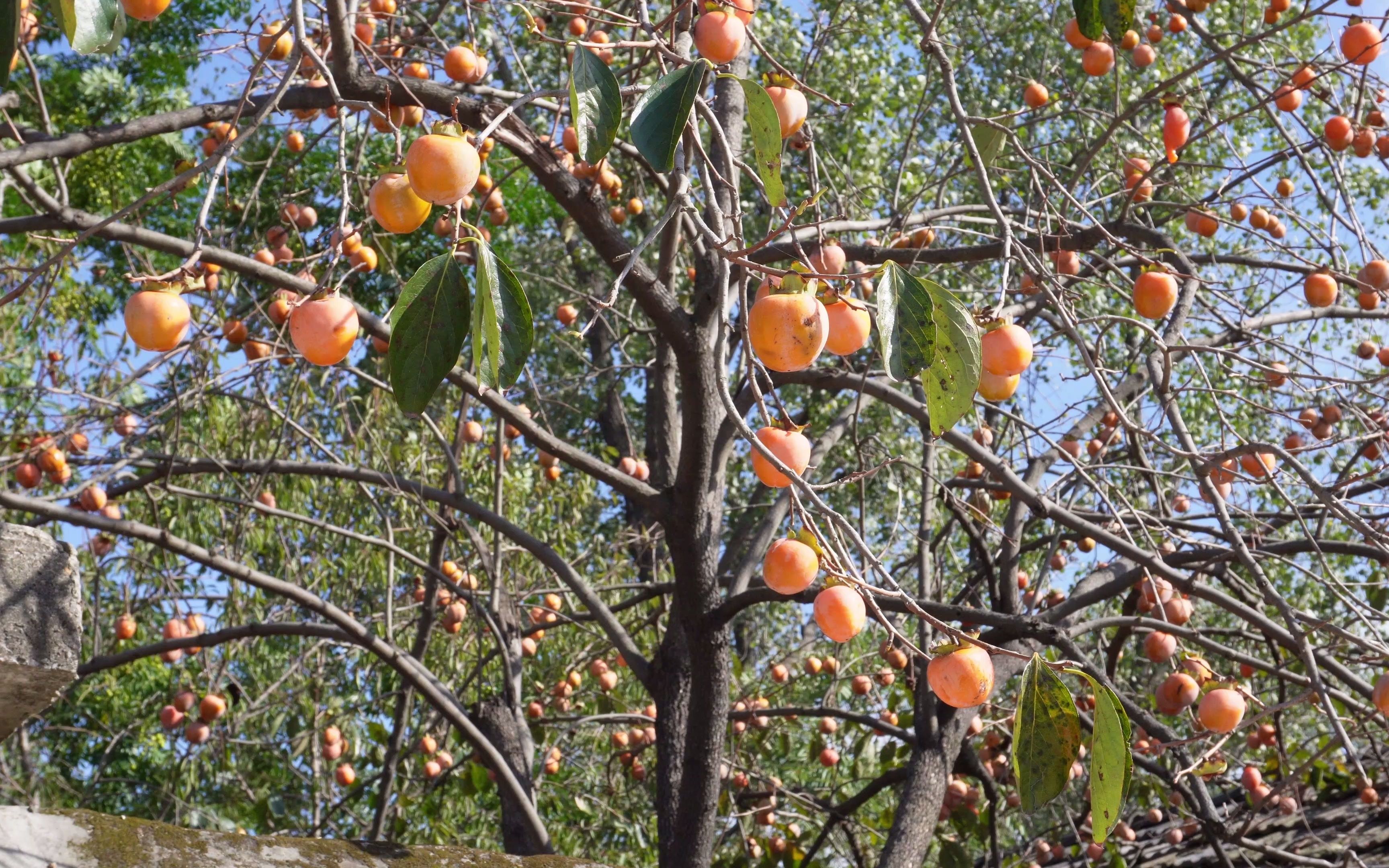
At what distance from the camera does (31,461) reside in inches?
139

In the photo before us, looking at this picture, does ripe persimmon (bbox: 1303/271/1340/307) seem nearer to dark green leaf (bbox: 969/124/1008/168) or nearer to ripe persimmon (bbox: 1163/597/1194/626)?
ripe persimmon (bbox: 1163/597/1194/626)

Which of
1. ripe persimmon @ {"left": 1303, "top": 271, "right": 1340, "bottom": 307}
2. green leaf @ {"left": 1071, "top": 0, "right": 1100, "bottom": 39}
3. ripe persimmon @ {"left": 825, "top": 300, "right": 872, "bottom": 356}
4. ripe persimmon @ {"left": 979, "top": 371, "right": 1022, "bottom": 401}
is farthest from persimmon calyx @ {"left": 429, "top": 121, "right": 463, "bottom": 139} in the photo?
ripe persimmon @ {"left": 1303, "top": 271, "right": 1340, "bottom": 307}

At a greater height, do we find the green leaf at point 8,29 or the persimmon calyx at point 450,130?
the persimmon calyx at point 450,130

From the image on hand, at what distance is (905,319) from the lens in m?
1.11

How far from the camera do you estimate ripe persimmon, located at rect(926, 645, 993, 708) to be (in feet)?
3.70

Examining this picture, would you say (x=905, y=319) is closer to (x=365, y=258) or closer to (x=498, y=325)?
(x=498, y=325)

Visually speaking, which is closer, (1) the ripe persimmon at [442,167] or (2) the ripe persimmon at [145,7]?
(1) the ripe persimmon at [442,167]

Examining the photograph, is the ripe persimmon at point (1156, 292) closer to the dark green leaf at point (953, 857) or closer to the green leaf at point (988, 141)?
the green leaf at point (988, 141)

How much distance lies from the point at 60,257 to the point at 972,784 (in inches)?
174

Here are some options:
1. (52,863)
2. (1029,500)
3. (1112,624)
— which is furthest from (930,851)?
(52,863)

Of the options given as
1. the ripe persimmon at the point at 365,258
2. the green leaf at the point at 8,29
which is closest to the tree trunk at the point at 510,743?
the ripe persimmon at the point at 365,258

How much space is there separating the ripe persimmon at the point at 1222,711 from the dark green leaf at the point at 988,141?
960 millimetres

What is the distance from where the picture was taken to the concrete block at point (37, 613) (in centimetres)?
101

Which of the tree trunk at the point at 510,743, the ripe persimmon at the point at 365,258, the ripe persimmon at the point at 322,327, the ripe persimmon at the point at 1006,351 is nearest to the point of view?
the ripe persimmon at the point at 322,327
